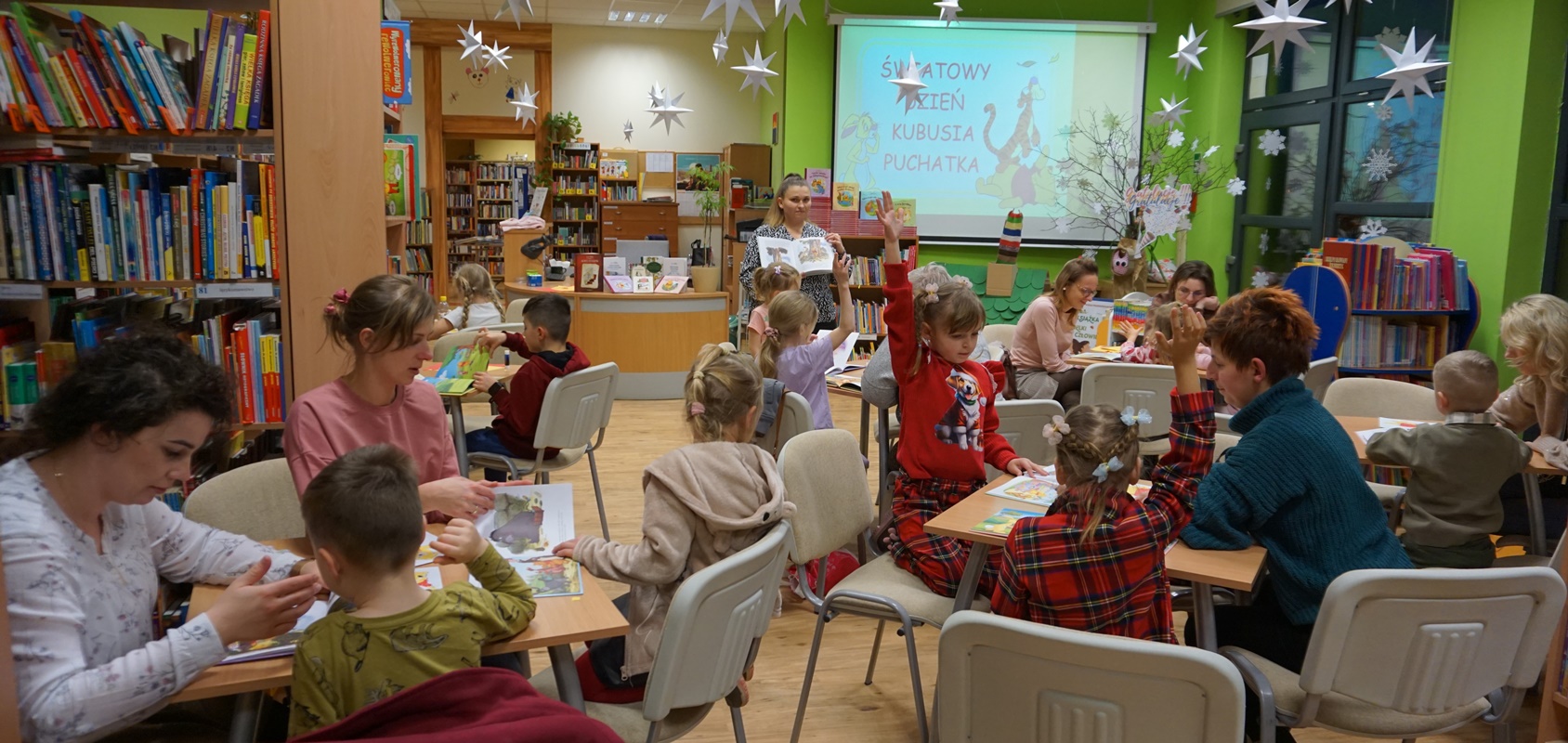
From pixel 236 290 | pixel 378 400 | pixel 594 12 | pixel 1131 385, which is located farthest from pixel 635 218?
pixel 378 400

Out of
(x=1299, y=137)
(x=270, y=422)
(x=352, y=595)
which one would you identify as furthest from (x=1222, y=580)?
(x=1299, y=137)

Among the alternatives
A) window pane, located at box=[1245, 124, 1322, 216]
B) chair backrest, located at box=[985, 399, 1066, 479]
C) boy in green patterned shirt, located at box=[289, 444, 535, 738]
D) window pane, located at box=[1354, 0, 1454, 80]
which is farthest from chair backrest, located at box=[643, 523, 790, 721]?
window pane, located at box=[1245, 124, 1322, 216]

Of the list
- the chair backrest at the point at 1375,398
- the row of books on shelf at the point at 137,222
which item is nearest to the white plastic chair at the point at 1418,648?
the chair backrest at the point at 1375,398

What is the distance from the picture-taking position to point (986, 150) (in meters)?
8.71

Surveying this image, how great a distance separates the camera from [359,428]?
2.30 meters

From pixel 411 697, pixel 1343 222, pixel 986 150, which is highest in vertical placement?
pixel 986 150

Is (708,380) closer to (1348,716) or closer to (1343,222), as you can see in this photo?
(1348,716)

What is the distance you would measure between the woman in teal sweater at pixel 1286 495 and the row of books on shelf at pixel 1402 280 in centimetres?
390

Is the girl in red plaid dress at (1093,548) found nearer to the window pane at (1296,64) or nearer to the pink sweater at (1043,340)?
the pink sweater at (1043,340)

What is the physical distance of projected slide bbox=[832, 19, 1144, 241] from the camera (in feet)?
28.0

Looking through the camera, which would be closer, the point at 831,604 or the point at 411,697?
the point at 411,697

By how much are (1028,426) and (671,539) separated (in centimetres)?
187

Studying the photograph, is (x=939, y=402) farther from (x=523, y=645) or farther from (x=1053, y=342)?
(x=1053, y=342)

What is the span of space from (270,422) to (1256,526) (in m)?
2.68
